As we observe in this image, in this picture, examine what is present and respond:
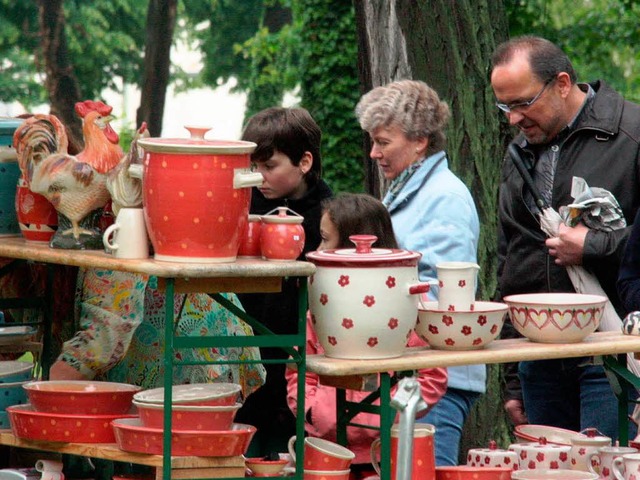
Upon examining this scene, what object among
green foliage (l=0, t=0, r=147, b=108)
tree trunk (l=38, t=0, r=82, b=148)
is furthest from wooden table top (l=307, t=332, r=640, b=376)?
green foliage (l=0, t=0, r=147, b=108)

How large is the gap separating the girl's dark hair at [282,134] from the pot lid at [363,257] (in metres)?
1.09

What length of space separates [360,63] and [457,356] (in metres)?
2.96

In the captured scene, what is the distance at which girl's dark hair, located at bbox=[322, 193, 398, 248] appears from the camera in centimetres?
334

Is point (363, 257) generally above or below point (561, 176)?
below

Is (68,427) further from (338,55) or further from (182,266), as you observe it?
(338,55)

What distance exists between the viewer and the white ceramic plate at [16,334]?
3803mm

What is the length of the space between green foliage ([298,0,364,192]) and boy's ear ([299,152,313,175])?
754 centimetres

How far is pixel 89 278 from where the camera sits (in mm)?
3201

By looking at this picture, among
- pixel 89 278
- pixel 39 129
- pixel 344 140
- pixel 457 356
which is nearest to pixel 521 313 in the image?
pixel 457 356

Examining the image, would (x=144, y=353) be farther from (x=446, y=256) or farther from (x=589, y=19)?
(x=589, y=19)

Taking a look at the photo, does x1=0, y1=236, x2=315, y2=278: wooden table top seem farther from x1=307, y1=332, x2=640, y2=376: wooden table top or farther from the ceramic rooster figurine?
x1=307, y1=332, x2=640, y2=376: wooden table top

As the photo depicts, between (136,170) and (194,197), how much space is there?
0.22 metres

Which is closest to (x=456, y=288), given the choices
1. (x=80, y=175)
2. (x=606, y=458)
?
(x=606, y=458)

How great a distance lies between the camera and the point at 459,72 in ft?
18.3
